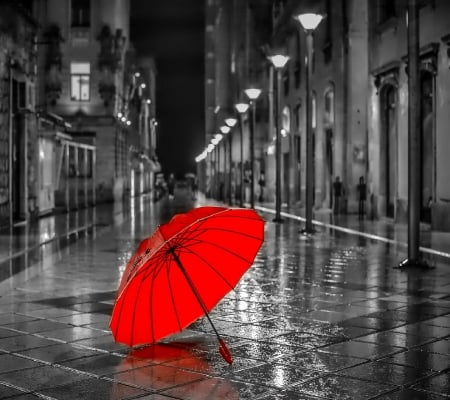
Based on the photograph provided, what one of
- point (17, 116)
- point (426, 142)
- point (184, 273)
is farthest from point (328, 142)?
point (184, 273)

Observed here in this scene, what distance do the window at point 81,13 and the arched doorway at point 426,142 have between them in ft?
153

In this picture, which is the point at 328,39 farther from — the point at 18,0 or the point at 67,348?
the point at 67,348

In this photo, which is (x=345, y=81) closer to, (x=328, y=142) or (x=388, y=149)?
(x=328, y=142)

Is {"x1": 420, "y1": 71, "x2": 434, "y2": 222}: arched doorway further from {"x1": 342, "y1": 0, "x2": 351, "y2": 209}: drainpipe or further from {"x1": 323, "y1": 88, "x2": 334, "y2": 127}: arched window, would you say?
{"x1": 323, "y1": 88, "x2": 334, "y2": 127}: arched window

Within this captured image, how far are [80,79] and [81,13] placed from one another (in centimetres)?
609

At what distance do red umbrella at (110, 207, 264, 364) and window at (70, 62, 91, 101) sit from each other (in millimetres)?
59222

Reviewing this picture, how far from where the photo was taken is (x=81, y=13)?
224 feet

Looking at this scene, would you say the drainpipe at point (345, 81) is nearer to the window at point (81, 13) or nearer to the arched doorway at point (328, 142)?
the arched doorway at point (328, 142)

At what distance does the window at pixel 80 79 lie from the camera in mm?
65062

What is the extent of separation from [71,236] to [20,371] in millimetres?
16334

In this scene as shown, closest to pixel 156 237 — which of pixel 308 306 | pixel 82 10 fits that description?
pixel 308 306

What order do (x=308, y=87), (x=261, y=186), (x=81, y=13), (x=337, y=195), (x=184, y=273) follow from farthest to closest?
(x=81, y=13), (x=261, y=186), (x=337, y=195), (x=308, y=87), (x=184, y=273)

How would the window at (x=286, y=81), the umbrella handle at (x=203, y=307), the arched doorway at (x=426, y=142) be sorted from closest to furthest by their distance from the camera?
the umbrella handle at (x=203, y=307), the arched doorway at (x=426, y=142), the window at (x=286, y=81)

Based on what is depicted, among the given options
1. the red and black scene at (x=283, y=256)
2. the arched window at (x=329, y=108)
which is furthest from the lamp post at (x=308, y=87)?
the arched window at (x=329, y=108)
